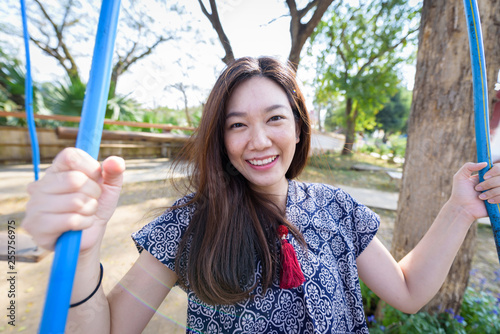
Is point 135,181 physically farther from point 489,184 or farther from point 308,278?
point 489,184

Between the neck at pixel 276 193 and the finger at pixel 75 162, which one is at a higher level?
the finger at pixel 75 162

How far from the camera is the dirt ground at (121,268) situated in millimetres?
1867

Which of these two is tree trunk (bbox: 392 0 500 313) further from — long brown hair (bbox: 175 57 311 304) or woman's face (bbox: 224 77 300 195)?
woman's face (bbox: 224 77 300 195)

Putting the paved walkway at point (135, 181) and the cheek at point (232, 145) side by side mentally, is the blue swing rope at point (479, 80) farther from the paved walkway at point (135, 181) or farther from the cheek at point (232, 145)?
the paved walkway at point (135, 181)

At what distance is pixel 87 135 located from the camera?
46 centimetres

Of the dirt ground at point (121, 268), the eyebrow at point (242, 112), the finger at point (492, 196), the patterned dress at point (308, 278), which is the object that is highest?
the eyebrow at point (242, 112)

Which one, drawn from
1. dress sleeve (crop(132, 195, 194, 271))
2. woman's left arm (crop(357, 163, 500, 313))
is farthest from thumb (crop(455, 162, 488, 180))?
dress sleeve (crop(132, 195, 194, 271))

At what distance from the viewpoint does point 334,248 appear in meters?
1.13

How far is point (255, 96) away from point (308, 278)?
862mm

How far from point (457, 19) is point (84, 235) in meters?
2.21

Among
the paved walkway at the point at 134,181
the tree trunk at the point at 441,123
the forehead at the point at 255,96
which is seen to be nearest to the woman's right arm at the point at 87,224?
the forehead at the point at 255,96

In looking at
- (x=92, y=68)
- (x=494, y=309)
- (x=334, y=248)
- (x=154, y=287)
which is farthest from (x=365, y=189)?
(x=92, y=68)

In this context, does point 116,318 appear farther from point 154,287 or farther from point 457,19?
point 457,19

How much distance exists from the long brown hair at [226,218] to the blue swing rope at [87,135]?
51cm
